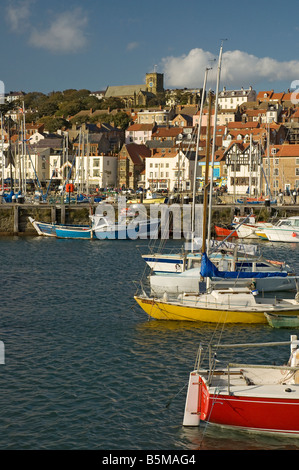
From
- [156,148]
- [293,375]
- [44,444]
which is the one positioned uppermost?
[156,148]

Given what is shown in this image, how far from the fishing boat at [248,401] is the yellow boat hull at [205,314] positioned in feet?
27.0

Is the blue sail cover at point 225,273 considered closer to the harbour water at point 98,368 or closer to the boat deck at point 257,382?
the harbour water at point 98,368

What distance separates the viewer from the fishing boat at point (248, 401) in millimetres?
14672

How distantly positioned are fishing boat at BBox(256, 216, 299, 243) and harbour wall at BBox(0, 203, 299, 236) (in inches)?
166

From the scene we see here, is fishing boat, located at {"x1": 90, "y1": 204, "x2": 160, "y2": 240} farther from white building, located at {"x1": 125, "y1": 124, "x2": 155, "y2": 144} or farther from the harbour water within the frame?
white building, located at {"x1": 125, "y1": 124, "x2": 155, "y2": 144}

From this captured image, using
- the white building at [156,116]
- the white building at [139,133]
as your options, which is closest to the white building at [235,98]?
the white building at [156,116]

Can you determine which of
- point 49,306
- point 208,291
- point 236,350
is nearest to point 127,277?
point 49,306

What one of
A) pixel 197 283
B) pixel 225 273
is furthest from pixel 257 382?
pixel 197 283

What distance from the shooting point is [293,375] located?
50.6 feet

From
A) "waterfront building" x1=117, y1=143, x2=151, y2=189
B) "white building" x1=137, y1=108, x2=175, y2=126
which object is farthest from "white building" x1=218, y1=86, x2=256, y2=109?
"waterfront building" x1=117, y1=143, x2=151, y2=189

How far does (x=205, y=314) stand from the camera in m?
24.5

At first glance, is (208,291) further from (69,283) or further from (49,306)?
(69,283)

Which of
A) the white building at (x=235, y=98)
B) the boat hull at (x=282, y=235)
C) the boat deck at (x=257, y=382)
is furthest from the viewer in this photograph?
the white building at (x=235, y=98)

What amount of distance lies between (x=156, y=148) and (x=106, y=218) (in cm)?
5583
